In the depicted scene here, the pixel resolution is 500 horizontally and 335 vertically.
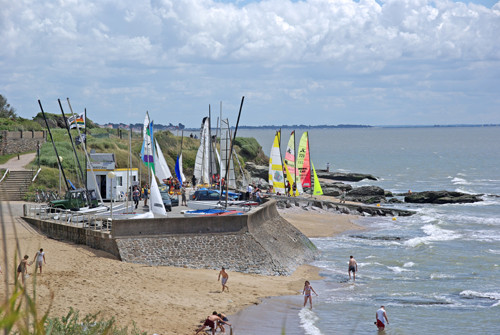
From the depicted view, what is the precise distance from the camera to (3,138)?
51562 millimetres

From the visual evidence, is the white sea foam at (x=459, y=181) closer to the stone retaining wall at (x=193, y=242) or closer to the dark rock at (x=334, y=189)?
the dark rock at (x=334, y=189)

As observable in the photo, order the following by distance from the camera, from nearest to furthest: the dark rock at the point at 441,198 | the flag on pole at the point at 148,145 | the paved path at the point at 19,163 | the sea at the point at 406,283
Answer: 1. the sea at the point at 406,283
2. the flag on pole at the point at 148,145
3. the paved path at the point at 19,163
4. the dark rock at the point at 441,198

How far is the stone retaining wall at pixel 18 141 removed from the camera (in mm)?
51500

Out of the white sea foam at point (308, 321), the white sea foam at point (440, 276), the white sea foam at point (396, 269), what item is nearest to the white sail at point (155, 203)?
the white sea foam at point (308, 321)

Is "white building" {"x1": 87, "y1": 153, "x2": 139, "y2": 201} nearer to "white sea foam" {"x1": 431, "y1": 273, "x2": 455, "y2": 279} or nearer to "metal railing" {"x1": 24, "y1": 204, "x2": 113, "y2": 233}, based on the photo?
"metal railing" {"x1": 24, "y1": 204, "x2": 113, "y2": 233}

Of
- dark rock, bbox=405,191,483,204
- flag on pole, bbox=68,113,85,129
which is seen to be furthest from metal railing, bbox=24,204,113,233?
dark rock, bbox=405,191,483,204

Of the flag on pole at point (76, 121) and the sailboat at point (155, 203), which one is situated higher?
the flag on pole at point (76, 121)

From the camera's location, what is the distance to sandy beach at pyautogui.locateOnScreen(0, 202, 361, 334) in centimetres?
1911

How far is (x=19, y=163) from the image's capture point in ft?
150

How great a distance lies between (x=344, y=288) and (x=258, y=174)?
5292 cm

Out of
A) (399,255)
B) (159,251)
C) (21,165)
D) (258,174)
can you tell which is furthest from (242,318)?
(258,174)

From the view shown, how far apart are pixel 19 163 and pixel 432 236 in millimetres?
28817

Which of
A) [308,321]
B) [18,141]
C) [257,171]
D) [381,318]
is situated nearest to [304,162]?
[257,171]

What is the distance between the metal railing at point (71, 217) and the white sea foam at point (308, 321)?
8.79 m
